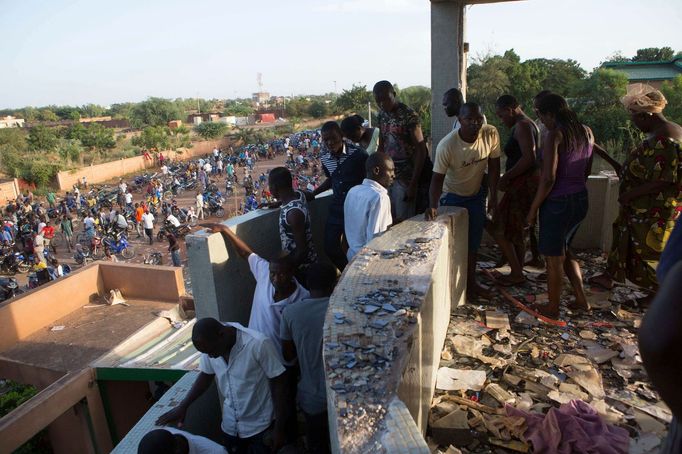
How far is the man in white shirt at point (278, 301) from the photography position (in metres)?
3.04

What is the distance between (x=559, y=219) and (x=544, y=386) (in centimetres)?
126

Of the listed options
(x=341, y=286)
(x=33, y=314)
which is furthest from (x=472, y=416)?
(x=33, y=314)

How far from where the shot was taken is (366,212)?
336cm

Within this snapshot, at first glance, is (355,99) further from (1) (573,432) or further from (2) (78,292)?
(1) (573,432)

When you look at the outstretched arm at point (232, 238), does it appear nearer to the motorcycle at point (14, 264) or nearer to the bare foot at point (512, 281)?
the bare foot at point (512, 281)

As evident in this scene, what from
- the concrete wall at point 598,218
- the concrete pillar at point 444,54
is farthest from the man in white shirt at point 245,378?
the concrete wall at point 598,218

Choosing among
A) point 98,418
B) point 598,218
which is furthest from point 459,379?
point 98,418

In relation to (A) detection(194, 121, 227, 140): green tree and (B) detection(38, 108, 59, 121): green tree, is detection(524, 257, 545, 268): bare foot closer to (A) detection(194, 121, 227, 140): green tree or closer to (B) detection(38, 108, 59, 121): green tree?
(A) detection(194, 121, 227, 140): green tree

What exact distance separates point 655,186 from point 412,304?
8.01ft

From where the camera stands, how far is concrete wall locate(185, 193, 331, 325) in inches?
137

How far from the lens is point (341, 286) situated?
261cm

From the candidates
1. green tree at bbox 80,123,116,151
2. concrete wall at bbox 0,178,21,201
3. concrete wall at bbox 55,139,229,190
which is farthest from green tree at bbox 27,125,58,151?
concrete wall at bbox 0,178,21,201

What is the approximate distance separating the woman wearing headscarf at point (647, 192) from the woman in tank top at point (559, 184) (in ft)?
1.33

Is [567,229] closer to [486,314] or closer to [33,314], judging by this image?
[486,314]
